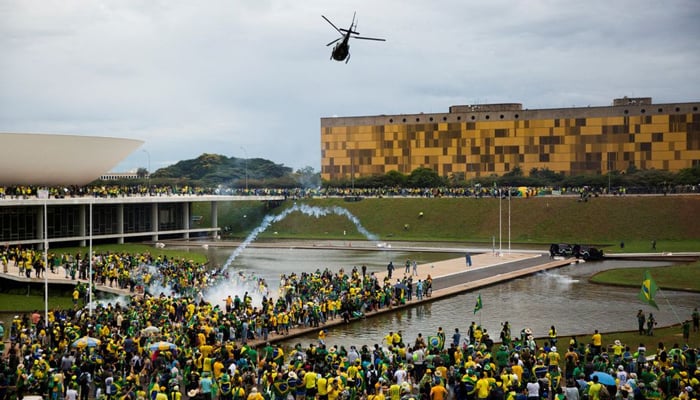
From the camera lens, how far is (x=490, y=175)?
4040 inches

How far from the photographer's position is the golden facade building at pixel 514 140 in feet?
320

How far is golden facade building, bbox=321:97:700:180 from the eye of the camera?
9744cm

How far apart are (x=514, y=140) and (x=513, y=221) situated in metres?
35.3

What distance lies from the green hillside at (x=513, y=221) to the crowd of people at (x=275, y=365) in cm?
3874

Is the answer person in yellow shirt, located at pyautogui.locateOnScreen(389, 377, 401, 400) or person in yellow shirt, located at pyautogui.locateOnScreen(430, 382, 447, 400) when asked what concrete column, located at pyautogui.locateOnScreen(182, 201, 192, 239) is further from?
person in yellow shirt, located at pyautogui.locateOnScreen(430, 382, 447, 400)

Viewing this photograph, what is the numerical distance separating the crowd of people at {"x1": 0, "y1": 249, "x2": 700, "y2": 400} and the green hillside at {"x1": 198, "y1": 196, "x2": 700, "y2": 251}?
38742 millimetres

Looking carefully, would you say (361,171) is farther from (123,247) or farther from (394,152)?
(123,247)

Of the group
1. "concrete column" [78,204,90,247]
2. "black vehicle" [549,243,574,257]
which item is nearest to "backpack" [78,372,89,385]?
"black vehicle" [549,243,574,257]

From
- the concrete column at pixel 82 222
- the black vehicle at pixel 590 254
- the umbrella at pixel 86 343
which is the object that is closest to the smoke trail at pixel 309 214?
the concrete column at pixel 82 222

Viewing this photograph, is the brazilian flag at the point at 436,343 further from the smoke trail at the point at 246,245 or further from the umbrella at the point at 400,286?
the smoke trail at the point at 246,245

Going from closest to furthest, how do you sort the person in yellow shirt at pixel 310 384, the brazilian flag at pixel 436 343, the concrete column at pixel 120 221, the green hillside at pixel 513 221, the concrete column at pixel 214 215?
the person in yellow shirt at pixel 310 384, the brazilian flag at pixel 436 343, the green hillside at pixel 513 221, the concrete column at pixel 120 221, the concrete column at pixel 214 215

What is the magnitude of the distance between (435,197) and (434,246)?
1961 centimetres

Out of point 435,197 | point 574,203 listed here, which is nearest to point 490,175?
point 435,197

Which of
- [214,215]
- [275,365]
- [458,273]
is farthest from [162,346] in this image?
[214,215]
